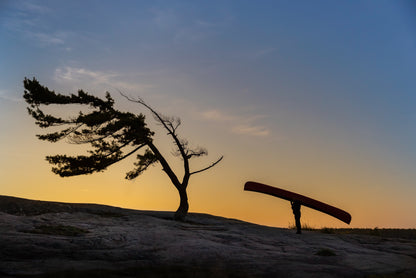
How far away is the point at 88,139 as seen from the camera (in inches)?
884

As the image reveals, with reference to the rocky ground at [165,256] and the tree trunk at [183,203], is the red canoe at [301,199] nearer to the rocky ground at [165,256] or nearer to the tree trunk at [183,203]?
the rocky ground at [165,256]

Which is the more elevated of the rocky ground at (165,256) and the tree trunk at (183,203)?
the tree trunk at (183,203)

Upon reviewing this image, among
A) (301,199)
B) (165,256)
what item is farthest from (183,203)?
(165,256)

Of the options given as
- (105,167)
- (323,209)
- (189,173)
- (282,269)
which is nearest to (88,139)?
(105,167)

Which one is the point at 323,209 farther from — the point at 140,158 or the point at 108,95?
the point at 108,95

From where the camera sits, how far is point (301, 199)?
1898 centimetres

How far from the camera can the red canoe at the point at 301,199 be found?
19031mm

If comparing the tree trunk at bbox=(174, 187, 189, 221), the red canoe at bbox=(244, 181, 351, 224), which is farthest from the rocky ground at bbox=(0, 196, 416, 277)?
the tree trunk at bbox=(174, 187, 189, 221)

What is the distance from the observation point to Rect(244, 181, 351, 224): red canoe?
62.4 feet

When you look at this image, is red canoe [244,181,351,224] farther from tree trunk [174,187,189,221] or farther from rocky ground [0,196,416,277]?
tree trunk [174,187,189,221]

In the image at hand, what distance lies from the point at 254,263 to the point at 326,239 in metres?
8.21

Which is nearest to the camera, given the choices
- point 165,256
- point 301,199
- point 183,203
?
point 165,256

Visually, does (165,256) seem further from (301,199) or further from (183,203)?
(183,203)

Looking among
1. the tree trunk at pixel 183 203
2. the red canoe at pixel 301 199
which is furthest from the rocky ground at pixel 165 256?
the tree trunk at pixel 183 203
